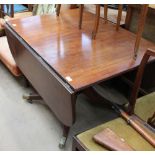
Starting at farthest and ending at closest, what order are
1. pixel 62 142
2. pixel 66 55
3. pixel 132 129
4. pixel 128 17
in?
pixel 128 17
pixel 62 142
pixel 66 55
pixel 132 129

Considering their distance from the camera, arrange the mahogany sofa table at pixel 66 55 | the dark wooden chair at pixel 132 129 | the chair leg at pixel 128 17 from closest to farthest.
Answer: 1. the dark wooden chair at pixel 132 129
2. the mahogany sofa table at pixel 66 55
3. the chair leg at pixel 128 17

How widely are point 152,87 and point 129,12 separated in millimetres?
590

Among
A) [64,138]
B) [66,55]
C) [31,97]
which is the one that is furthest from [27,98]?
[66,55]

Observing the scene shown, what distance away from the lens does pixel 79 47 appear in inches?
60.9

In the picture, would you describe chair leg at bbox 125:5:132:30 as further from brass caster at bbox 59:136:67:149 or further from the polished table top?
brass caster at bbox 59:136:67:149

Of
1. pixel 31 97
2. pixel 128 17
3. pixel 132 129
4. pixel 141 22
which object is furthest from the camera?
pixel 31 97

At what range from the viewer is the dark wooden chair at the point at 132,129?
115 centimetres

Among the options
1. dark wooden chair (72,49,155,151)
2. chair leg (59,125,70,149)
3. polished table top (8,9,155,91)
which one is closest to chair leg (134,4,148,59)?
polished table top (8,9,155,91)

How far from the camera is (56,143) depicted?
5.47 feet

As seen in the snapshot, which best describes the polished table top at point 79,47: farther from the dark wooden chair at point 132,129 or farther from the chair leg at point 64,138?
the chair leg at point 64,138

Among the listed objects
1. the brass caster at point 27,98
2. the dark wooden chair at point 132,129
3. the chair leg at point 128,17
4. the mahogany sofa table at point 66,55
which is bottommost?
the brass caster at point 27,98

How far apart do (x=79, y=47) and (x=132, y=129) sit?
61 cm

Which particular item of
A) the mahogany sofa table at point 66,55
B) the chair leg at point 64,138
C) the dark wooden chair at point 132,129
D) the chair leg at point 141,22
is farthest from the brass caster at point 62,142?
the chair leg at point 141,22

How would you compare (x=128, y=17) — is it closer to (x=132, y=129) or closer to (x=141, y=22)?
(x=141, y=22)
